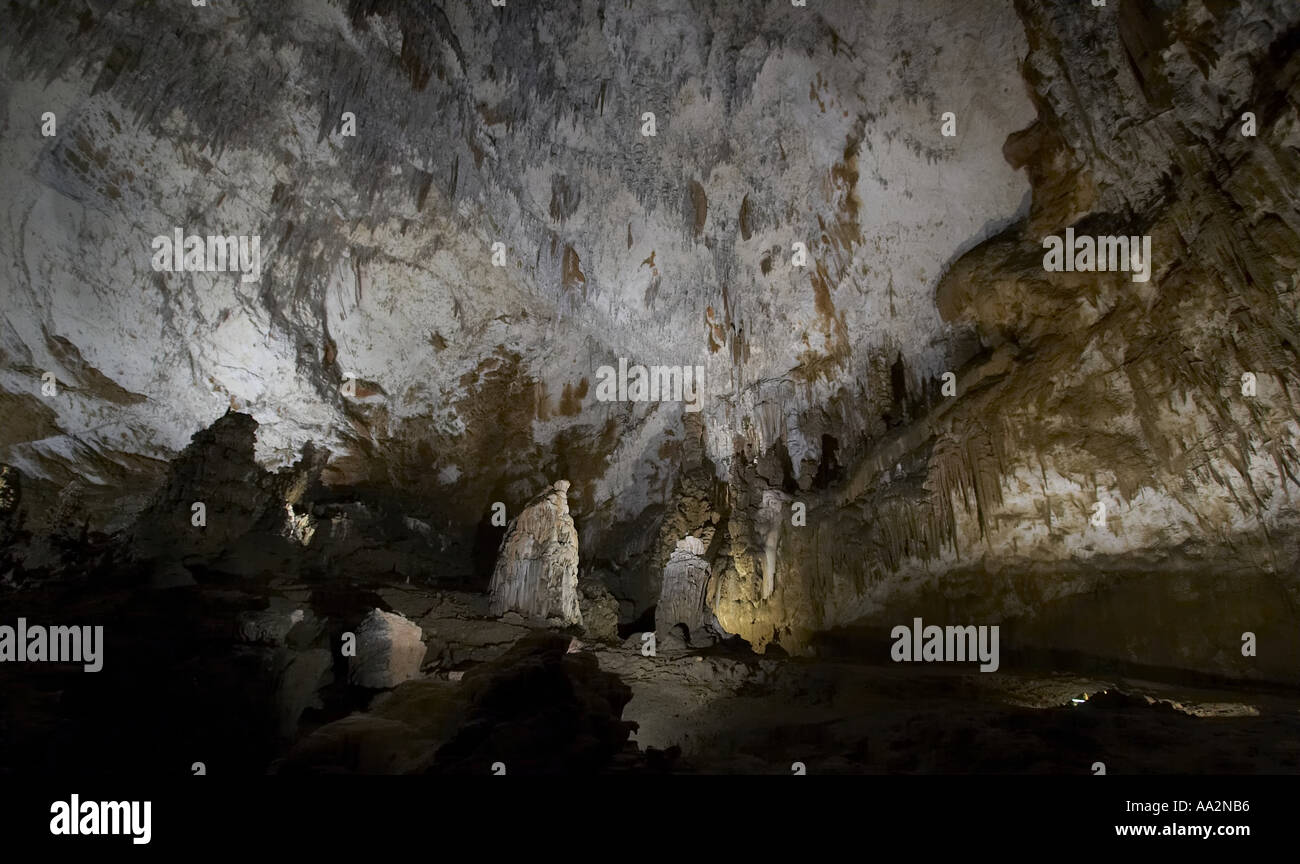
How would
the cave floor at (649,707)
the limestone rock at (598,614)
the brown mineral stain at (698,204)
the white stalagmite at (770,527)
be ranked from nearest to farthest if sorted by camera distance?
the cave floor at (649,707) < the limestone rock at (598,614) < the brown mineral stain at (698,204) < the white stalagmite at (770,527)

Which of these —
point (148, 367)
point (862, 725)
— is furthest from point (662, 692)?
point (148, 367)

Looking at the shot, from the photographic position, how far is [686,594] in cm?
1268

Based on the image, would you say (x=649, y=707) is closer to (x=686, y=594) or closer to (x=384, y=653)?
(x=384, y=653)

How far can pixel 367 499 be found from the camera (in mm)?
17594

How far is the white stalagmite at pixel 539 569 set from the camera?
11.2 meters

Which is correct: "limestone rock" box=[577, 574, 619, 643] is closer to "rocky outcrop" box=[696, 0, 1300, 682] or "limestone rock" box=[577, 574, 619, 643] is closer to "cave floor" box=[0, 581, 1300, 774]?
"cave floor" box=[0, 581, 1300, 774]

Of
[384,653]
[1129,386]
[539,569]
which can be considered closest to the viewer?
[384,653]

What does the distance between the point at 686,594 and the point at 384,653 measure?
20.5 feet

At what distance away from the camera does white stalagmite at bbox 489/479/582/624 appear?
11203mm

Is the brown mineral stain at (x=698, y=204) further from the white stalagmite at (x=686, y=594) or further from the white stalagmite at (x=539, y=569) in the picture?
the white stalagmite at (x=686, y=594)

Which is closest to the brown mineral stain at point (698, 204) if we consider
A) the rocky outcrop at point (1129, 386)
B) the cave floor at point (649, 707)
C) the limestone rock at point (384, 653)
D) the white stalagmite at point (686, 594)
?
the rocky outcrop at point (1129, 386)

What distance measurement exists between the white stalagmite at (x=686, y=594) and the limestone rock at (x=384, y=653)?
17.5ft

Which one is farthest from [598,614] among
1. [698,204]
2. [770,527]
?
[698,204]
